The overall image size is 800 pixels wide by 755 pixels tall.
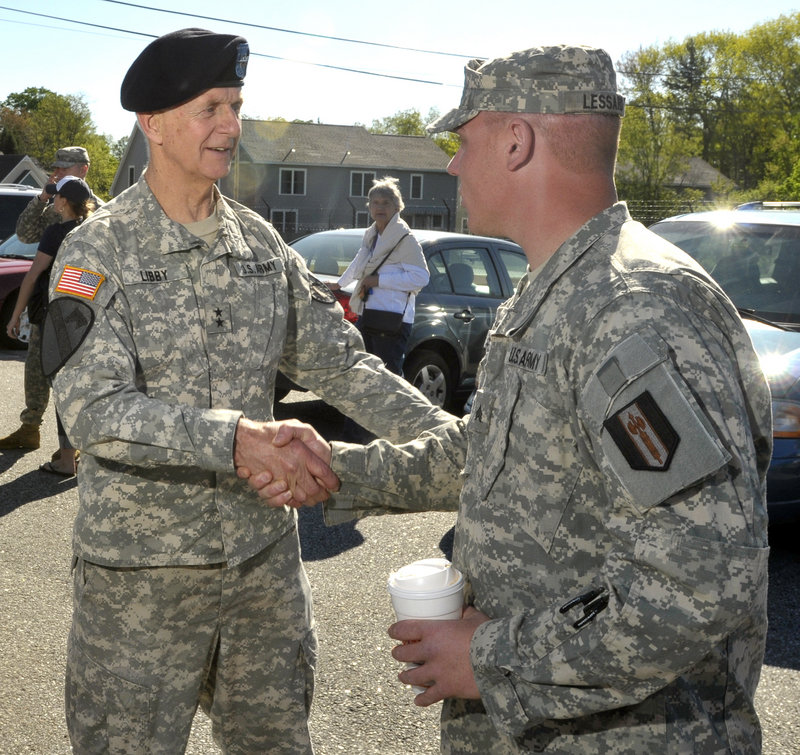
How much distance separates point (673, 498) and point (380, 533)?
476cm

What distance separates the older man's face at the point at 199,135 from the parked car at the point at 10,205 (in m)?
13.5

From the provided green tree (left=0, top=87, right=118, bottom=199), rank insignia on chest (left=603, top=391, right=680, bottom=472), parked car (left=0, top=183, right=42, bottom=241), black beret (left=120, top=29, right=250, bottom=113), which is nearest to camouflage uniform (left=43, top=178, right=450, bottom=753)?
black beret (left=120, top=29, right=250, bottom=113)

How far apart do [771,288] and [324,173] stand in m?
51.0

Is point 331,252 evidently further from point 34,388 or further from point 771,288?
point 771,288

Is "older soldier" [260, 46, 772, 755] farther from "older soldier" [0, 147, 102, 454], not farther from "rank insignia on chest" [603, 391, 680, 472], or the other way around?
"older soldier" [0, 147, 102, 454]

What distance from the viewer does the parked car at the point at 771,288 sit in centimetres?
530

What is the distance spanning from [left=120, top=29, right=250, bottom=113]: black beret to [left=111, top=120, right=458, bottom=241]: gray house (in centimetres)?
4963

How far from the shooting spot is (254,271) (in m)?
2.62

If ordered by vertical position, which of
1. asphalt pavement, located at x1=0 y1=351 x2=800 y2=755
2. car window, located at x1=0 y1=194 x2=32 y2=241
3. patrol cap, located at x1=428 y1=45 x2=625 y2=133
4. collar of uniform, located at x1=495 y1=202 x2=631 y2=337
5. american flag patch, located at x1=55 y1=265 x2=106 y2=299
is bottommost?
asphalt pavement, located at x1=0 y1=351 x2=800 y2=755

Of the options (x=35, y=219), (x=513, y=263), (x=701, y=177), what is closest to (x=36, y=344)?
(x=35, y=219)

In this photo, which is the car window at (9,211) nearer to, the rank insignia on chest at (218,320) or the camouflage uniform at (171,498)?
the camouflage uniform at (171,498)

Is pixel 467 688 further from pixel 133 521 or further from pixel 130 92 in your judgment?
pixel 130 92

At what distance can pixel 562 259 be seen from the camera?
1.73m

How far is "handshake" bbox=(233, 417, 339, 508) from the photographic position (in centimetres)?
227
